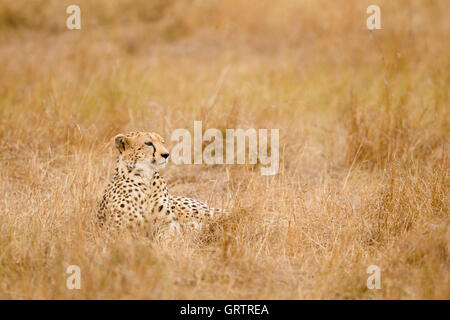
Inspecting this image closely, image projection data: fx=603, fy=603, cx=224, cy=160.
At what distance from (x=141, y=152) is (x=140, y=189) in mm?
256

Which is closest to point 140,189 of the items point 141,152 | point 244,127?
point 141,152

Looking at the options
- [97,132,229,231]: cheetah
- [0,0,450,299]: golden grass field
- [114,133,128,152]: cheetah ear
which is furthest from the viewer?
[114,133,128,152]: cheetah ear

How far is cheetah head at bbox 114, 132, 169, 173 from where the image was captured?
412 centimetres

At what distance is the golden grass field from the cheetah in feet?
0.63

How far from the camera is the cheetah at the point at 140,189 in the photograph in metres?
4.04

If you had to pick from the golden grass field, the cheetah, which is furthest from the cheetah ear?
the golden grass field

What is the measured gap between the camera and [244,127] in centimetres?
579

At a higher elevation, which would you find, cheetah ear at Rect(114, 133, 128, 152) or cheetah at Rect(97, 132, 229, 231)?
cheetah ear at Rect(114, 133, 128, 152)

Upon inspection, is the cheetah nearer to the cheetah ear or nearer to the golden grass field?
the cheetah ear

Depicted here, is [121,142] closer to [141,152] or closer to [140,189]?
[141,152]

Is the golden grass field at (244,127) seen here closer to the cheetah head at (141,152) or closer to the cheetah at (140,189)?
the cheetah at (140,189)

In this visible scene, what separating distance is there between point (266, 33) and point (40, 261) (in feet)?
23.4

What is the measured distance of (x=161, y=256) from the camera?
11.5 ft
